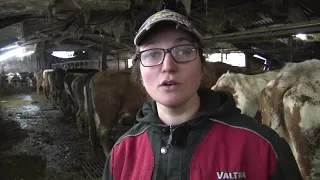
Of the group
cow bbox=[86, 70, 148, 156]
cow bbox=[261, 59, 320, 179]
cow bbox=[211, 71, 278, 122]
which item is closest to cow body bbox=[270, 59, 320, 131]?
cow bbox=[261, 59, 320, 179]

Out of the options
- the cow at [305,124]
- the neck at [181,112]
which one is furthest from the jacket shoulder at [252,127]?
the cow at [305,124]

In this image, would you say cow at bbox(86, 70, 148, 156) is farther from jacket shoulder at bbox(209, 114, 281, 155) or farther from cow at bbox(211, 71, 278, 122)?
jacket shoulder at bbox(209, 114, 281, 155)

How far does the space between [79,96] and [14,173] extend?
11.8 ft

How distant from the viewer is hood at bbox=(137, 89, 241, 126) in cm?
124

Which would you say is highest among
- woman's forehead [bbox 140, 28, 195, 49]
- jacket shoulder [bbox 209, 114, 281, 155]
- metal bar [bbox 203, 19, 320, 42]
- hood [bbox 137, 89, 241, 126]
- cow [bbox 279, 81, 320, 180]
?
metal bar [bbox 203, 19, 320, 42]

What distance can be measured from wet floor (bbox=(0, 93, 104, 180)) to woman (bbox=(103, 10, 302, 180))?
4273 mm

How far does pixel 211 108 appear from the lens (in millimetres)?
1292

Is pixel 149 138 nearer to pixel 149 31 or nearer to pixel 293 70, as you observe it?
pixel 149 31

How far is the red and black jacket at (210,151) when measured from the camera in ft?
3.70

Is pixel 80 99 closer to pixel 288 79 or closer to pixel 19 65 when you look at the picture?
pixel 288 79

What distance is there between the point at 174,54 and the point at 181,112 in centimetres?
28

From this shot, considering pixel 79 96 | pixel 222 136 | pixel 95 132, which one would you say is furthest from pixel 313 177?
pixel 79 96

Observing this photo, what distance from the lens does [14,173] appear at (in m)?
5.34

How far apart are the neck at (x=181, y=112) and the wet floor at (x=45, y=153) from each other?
14.1 ft
